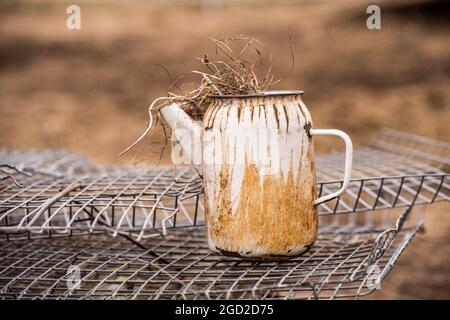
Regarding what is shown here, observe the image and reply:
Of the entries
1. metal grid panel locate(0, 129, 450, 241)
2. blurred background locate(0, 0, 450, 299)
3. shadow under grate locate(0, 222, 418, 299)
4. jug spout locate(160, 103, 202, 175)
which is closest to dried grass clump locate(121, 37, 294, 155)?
jug spout locate(160, 103, 202, 175)

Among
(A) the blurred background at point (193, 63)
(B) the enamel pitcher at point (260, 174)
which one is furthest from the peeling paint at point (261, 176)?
(A) the blurred background at point (193, 63)

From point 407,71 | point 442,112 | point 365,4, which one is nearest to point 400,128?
point 442,112

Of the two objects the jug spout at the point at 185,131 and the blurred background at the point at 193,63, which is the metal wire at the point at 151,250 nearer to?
the jug spout at the point at 185,131

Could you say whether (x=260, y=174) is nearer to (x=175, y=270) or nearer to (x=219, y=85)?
(x=219, y=85)

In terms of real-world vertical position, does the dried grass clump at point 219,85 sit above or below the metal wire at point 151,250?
above

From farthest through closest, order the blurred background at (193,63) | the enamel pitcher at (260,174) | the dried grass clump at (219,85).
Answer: the blurred background at (193,63) → the dried grass clump at (219,85) → the enamel pitcher at (260,174)

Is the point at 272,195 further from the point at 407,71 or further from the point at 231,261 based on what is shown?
the point at 407,71

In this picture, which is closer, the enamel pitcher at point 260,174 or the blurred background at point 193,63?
the enamel pitcher at point 260,174
